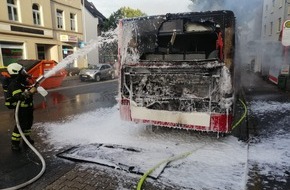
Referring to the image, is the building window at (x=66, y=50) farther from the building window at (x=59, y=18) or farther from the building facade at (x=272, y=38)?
the building facade at (x=272, y=38)

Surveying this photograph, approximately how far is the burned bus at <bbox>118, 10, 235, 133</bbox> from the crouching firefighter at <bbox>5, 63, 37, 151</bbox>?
1848mm

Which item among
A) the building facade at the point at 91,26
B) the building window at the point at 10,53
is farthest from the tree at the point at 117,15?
the building window at the point at 10,53

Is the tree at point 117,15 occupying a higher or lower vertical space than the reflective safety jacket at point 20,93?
higher

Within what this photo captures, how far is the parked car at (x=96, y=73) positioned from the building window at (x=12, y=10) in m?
6.61

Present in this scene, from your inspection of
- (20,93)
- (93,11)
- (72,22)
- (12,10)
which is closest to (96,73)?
(12,10)

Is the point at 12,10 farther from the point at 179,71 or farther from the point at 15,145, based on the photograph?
the point at 179,71

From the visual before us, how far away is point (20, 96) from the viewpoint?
457 centimetres

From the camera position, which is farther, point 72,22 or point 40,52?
point 72,22

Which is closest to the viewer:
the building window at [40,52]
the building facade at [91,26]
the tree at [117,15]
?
the building window at [40,52]

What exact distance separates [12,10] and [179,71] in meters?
19.5

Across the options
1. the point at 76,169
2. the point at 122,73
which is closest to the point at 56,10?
the point at 122,73

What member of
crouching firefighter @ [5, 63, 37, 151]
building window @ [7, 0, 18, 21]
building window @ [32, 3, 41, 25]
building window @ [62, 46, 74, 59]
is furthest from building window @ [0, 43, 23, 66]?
crouching firefighter @ [5, 63, 37, 151]

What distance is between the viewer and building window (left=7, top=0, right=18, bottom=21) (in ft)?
63.6

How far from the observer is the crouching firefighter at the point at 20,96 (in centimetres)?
465
